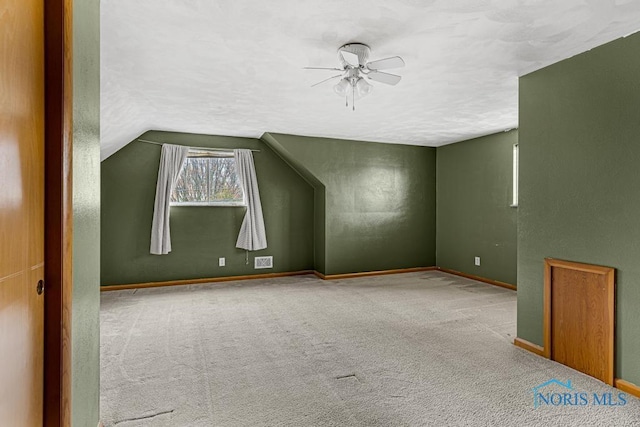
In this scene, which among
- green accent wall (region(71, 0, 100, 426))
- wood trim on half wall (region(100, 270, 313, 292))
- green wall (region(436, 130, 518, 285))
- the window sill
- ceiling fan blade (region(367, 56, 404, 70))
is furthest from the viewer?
the window sill

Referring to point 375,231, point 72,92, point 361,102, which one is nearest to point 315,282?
point 375,231

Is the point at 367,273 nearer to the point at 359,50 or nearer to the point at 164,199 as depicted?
the point at 164,199

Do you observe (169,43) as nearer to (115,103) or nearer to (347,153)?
(115,103)

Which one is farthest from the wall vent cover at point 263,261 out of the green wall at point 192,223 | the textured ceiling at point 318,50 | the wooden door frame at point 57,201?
the wooden door frame at point 57,201

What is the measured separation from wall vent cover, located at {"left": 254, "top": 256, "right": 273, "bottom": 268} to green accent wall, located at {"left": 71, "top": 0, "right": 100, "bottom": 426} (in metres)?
3.90

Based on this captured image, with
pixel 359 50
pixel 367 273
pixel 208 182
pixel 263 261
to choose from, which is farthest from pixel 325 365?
pixel 208 182

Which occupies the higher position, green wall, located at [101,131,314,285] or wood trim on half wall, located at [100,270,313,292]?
green wall, located at [101,131,314,285]

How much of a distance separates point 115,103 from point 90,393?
2715 mm

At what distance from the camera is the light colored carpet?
1.96 meters

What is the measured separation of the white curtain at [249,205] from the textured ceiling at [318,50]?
3.78ft

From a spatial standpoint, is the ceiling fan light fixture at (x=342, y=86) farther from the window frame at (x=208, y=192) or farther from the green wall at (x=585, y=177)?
the window frame at (x=208, y=192)

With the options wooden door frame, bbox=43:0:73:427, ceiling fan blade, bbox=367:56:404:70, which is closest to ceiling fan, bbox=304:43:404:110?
ceiling fan blade, bbox=367:56:404:70

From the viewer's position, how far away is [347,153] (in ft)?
18.6

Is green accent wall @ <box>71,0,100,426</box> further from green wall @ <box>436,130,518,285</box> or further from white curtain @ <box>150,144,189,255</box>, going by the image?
green wall @ <box>436,130,518,285</box>
